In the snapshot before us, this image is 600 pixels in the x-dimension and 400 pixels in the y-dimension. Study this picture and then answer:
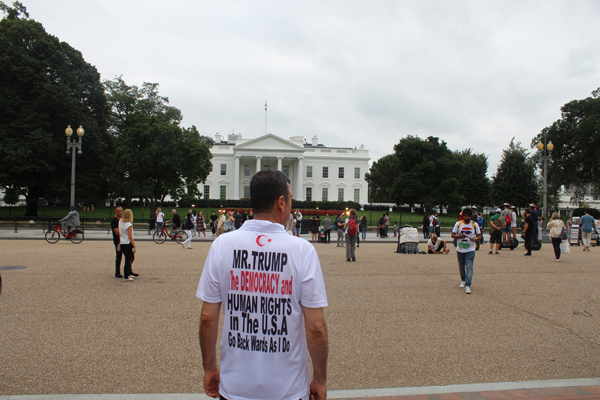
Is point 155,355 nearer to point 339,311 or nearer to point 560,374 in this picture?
point 339,311

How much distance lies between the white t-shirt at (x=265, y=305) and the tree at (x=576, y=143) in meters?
55.8

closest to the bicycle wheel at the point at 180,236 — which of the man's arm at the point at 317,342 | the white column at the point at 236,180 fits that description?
the man's arm at the point at 317,342

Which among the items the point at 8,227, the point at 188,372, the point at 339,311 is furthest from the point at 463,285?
the point at 8,227

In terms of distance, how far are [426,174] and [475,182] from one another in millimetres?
11214

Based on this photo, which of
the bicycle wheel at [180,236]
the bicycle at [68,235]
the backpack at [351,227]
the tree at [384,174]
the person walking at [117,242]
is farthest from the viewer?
the tree at [384,174]

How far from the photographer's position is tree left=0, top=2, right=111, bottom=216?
33.8 meters

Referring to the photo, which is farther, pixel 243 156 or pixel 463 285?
pixel 243 156

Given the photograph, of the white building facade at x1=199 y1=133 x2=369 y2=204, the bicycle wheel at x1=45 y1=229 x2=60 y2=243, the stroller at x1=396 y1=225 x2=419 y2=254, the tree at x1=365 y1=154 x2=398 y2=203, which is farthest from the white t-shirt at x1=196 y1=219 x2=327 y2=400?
the tree at x1=365 y1=154 x2=398 y2=203

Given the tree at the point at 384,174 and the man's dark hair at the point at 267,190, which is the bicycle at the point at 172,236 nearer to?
the man's dark hair at the point at 267,190

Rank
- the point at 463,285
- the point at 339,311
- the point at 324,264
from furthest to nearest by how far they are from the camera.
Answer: the point at 324,264 → the point at 463,285 → the point at 339,311

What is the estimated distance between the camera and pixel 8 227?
29.5 metres

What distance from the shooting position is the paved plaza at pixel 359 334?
4082 mm

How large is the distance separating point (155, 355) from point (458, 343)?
374cm

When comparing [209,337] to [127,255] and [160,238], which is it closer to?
[127,255]
